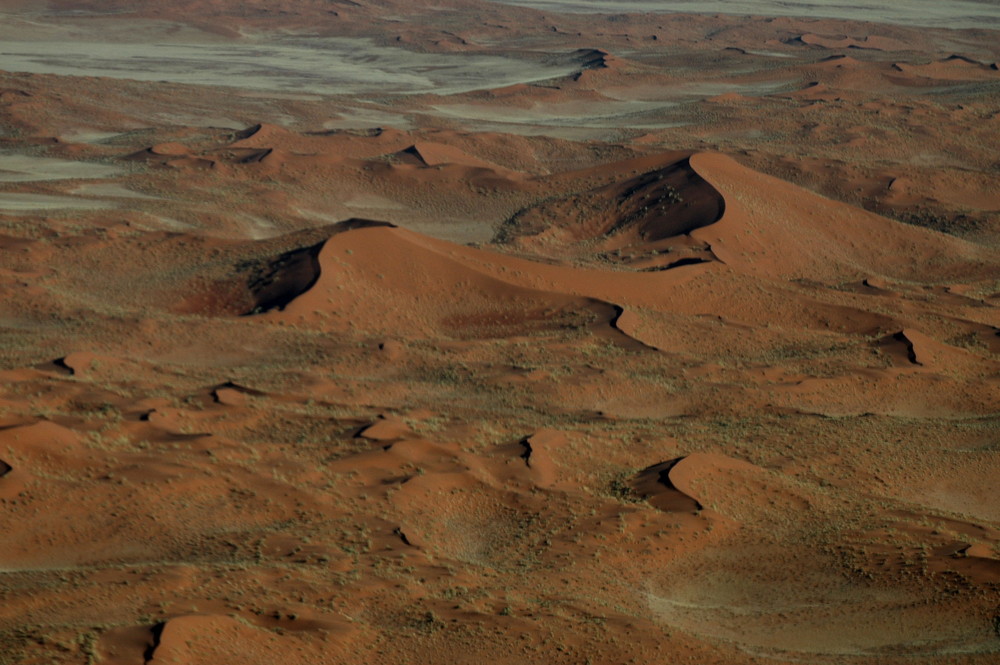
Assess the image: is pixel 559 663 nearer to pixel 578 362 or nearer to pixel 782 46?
pixel 578 362

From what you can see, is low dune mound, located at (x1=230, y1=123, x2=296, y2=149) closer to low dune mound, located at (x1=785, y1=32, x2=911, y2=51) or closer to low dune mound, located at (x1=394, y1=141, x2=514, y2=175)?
low dune mound, located at (x1=394, y1=141, x2=514, y2=175)

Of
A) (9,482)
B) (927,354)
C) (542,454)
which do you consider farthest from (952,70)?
(9,482)

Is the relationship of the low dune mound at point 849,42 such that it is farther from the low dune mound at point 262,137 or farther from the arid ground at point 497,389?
the low dune mound at point 262,137

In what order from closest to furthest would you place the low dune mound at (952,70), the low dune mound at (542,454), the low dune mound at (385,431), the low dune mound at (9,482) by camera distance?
the low dune mound at (9,482)
the low dune mound at (542,454)
the low dune mound at (385,431)
the low dune mound at (952,70)

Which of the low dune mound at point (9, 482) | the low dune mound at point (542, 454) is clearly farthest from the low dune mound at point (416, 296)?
the low dune mound at point (9, 482)

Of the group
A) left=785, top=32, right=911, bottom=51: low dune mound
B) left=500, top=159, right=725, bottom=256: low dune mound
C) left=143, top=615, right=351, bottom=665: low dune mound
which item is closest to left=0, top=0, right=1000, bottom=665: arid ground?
left=143, top=615, right=351, bottom=665: low dune mound

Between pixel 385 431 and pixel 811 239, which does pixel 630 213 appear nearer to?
pixel 811 239
